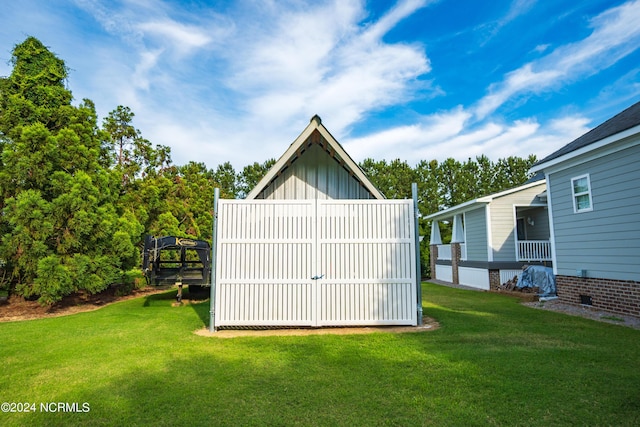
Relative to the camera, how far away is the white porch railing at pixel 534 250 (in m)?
14.2

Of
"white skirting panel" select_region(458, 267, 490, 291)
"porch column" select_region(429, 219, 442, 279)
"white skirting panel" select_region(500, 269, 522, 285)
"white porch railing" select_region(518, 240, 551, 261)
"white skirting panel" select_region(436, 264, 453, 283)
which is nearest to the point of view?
"white skirting panel" select_region(500, 269, 522, 285)

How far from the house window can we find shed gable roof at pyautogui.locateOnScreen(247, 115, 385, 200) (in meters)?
5.68

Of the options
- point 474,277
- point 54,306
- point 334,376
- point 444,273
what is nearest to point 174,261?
point 54,306

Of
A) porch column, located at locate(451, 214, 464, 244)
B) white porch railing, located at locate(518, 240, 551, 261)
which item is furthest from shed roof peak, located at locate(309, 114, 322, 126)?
porch column, located at locate(451, 214, 464, 244)

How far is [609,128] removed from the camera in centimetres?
844

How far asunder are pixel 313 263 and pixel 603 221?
729cm

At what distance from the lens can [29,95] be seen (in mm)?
10266

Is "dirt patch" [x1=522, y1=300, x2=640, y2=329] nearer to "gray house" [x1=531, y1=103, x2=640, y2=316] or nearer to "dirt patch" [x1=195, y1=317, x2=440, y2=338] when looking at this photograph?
"gray house" [x1=531, y1=103, x2=640, y2=316]

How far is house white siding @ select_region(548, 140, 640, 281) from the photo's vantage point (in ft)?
25.0

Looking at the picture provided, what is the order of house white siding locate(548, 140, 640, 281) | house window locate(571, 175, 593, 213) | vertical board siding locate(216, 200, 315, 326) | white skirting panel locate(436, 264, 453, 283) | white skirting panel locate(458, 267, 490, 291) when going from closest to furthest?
vertical board siding locate(216, 200, 315, 326), house white siding locate(548, 140, 640, 281), house window locate(571, 175, 593, 213), white skirting panel locate(458, 267, 490, 291), white skirting panel locate(436, 264, 453, 283)

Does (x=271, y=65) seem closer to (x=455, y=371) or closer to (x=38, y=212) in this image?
(x=38, y=212)

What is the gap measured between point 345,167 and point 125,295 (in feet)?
33.9

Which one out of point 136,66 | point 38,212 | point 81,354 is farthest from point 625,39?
point 38,212

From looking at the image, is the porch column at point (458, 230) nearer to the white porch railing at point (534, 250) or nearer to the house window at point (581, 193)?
the white porch railing at point (534, 250)
